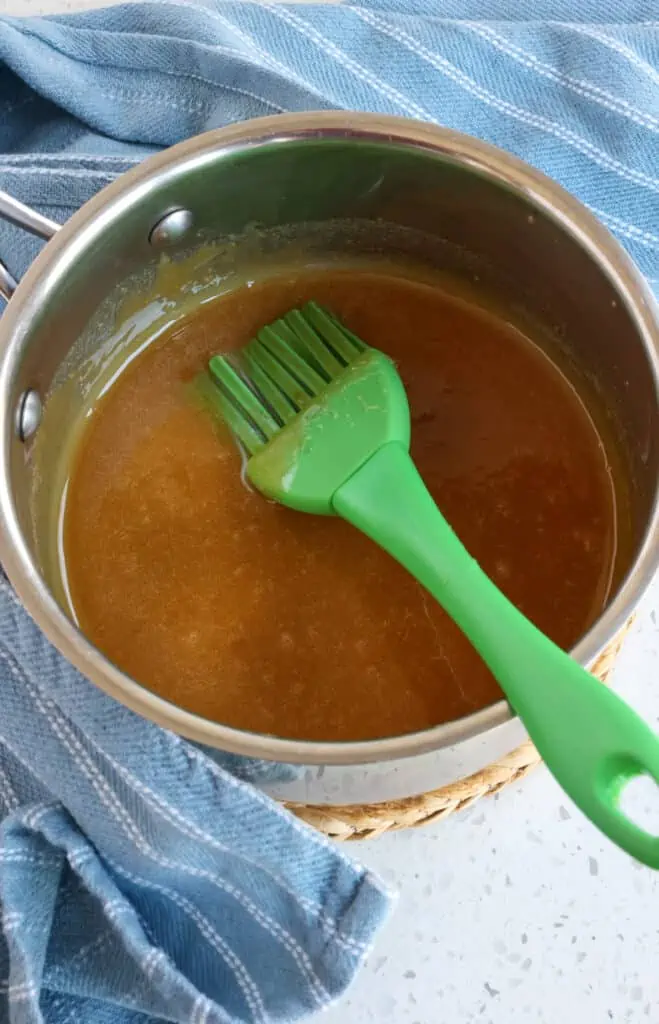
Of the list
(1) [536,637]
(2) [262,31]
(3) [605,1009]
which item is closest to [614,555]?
(1) [536,637]

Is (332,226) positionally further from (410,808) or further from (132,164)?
(410,808)

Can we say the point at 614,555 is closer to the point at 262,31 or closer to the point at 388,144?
the point at 388,144

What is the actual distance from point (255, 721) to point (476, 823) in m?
0.18

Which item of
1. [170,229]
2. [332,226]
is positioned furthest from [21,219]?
[332,226]

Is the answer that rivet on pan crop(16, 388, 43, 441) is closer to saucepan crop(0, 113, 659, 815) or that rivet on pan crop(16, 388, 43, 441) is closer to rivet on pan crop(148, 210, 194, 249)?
saucepan crop(0, 113, 659, 815)

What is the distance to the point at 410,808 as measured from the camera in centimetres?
61

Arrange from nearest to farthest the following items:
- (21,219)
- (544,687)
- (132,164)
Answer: (544,687) → (21,219) → (132,164)

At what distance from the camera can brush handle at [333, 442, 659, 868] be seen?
1.47ft

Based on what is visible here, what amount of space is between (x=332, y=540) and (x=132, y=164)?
316 mm

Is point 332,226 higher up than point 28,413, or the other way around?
point 332,226

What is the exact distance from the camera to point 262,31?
0.78 meters

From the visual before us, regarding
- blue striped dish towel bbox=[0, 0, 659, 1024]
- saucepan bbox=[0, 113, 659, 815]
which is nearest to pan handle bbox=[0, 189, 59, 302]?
saucepan bbox=[0, 113, 659, 815]

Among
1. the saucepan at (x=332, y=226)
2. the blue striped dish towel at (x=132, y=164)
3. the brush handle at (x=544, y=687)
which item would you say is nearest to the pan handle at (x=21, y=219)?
the saucepan at (x=332, y=226)

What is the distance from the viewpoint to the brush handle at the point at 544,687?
0.45 m
